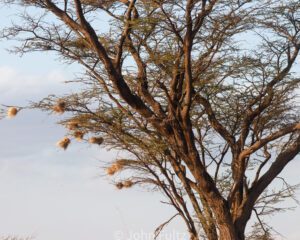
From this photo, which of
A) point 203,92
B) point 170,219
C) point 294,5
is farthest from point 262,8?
point 170,219

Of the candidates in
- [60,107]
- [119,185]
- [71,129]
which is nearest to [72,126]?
[71,129]

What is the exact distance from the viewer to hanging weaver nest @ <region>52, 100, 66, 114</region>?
41.0 feet

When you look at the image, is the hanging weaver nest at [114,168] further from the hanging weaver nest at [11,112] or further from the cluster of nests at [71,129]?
the hanging weaver nest at [11,112]

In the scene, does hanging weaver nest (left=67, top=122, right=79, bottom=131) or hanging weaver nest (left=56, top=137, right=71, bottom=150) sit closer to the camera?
hanging weaver nest (left=56, top=137, right=71, bottom=150)

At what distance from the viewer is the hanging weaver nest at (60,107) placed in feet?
41.0

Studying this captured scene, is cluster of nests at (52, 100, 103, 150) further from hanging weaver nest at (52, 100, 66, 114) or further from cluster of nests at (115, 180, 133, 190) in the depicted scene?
cluster of nests at (115, 180, 133, 190)

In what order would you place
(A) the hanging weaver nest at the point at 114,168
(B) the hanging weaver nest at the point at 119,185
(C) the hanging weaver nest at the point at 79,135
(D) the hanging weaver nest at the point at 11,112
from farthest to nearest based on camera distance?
(B) the hanging weaver nest at the point at 119,185 → (A) the hanging weaver nest at the point at 114,168 → (C) the hanging weaver nest at the point at 79,135 → (D) the hanging weaver nest at the point at 11,112

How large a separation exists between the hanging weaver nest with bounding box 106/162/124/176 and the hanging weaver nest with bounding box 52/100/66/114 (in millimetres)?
1410

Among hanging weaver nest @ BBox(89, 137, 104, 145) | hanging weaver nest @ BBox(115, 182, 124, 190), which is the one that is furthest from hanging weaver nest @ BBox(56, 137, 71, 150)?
hanging weaver nest @ BBox(115, 182, 124, 190)

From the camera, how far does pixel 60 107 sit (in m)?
12.5

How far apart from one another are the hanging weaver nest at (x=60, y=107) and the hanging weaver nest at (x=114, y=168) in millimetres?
1410

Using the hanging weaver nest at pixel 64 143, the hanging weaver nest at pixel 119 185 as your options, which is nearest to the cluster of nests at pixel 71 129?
the hanging weaver nest at pixel 64 143

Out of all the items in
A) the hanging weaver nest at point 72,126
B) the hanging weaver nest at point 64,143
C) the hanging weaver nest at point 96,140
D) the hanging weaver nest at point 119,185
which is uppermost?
the hanging weaver nest at point 72,126

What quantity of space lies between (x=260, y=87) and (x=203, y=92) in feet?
A: 3.39
